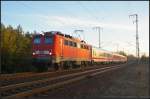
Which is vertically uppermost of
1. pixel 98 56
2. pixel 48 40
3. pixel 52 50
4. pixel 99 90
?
pixel 48 40

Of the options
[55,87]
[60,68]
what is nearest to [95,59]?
[60,68]

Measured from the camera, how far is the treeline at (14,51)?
37.5 metres

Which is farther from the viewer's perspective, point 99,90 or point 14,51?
point 14,51

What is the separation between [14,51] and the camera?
40.7 meters

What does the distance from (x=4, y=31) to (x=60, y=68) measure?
53.9 feet

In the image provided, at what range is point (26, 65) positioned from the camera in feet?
129

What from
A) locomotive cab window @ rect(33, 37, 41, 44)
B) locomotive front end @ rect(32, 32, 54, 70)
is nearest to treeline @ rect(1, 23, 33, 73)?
locomotive cab window @ rect(33, 37, 41, 44)

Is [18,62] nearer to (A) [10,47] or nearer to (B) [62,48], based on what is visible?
(A) [10,47]

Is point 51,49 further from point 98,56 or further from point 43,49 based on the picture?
point 98,56

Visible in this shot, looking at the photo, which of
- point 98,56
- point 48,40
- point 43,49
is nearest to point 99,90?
point 43,49

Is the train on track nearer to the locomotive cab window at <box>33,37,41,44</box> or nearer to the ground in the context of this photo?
the locomotive cab window at <box>33,37,41,44</box>

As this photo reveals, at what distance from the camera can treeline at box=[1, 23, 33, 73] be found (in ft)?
123

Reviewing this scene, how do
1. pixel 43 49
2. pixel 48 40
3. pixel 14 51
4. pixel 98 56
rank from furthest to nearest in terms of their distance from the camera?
pixel 98 56 < pixel 14 51 < pixel 48 40 < pixel 43 49

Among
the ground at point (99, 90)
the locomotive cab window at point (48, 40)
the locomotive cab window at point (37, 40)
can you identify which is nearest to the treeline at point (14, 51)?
the locomotive cab window at point (37, 40)
